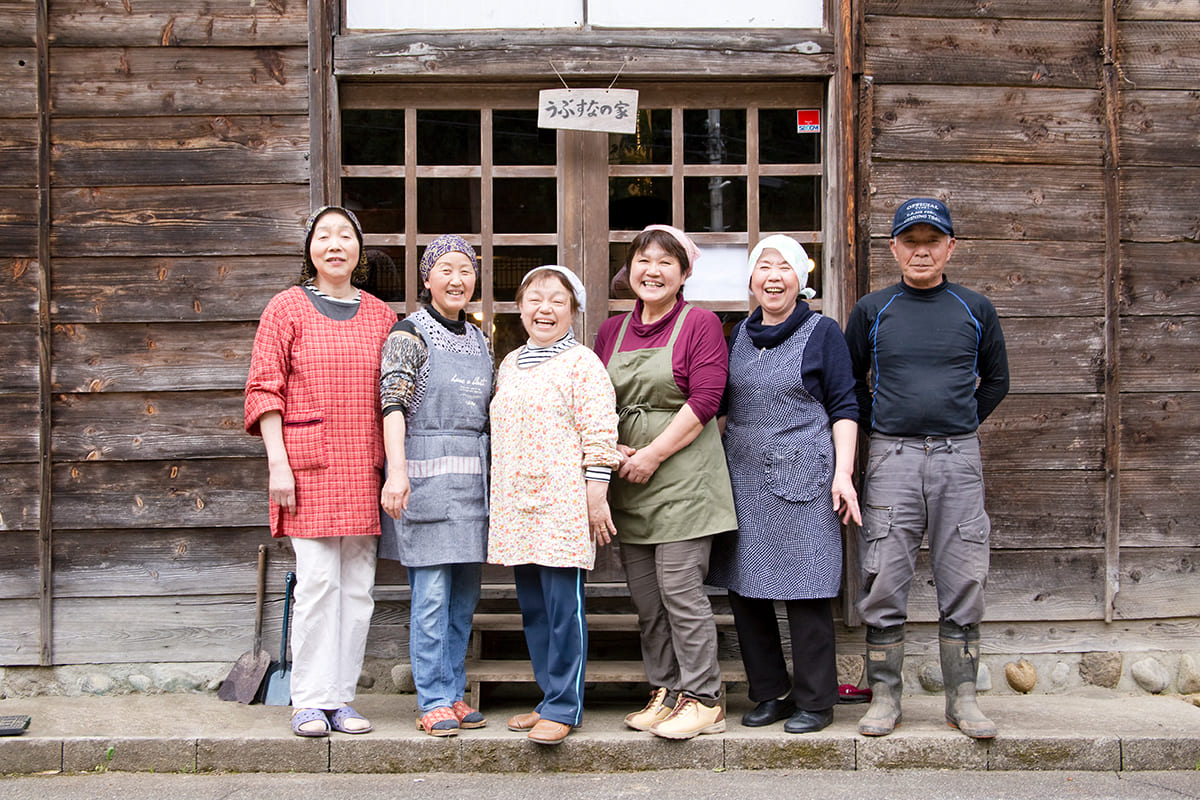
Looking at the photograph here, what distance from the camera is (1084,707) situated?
421cm

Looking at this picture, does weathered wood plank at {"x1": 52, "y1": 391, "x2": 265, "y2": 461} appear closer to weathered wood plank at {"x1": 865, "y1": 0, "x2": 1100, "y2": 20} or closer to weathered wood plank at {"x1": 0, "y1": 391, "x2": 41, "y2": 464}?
weathered wood plank at {"x1": 0, "y1": 391, "x2": 41, "y2": 464}

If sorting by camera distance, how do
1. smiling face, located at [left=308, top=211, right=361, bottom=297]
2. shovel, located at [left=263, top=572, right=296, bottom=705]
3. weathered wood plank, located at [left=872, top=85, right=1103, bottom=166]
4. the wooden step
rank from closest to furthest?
1. smiling face, located at [left=308, top=211, right=361, bottom=297]
2. the wooden step
3. shovel, located at [left=263, top=572, right=296, bottom=705]
4. weathered wood plank, located at [left=872, top=85, right=1103, bottom=166]

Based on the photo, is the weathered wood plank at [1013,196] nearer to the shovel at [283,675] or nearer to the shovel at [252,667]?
the shovel at [283,675]

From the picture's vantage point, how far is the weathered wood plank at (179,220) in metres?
4.42

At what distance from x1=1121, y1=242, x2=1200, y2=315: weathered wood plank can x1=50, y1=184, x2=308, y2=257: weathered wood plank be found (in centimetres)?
365

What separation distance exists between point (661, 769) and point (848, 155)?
8.74 feet

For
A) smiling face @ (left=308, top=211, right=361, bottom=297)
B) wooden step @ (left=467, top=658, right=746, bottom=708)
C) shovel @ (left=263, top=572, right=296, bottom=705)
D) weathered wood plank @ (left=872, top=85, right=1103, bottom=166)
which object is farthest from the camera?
weathered wood plank @ (left=872, top=85, right=1103, bottom=166)

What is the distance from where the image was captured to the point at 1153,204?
456cm

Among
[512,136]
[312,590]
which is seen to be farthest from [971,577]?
[512,136]

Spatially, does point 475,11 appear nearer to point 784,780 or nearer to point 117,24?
point 117,24

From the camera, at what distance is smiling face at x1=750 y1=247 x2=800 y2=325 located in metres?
3.70

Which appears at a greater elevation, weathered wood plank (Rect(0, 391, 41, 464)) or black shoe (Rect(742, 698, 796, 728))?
weathered wood plank (Rect(0, 391, 41, 464))

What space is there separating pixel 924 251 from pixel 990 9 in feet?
4.97

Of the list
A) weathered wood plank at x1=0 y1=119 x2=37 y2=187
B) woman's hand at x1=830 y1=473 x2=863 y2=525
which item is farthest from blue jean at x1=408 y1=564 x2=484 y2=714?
weathered wood plank at x1=0 y1=119 x2=37 y2=187
